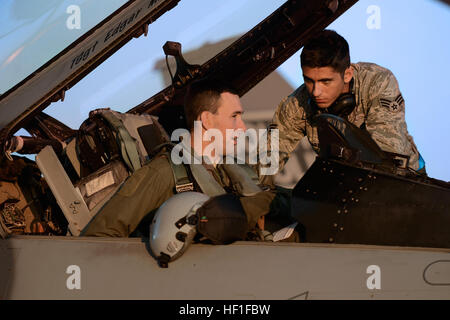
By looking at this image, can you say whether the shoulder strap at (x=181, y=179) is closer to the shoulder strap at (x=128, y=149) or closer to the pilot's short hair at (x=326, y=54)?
the shoulder strap at (x=128, y=149)

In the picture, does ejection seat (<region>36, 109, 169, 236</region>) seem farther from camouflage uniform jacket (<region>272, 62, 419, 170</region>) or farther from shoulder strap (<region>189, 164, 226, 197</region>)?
camouflage uniform jacket (<region>272, 62, 419, 170</region>)

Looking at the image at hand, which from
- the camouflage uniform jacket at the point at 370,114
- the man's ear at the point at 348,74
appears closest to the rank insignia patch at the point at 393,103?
the camouflage uniform jacket at the point at 370,114

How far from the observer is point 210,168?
219 cm

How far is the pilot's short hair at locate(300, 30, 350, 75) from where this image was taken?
90.1 inches

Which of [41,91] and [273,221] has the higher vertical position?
[41,91]

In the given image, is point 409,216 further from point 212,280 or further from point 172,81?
point 172,81

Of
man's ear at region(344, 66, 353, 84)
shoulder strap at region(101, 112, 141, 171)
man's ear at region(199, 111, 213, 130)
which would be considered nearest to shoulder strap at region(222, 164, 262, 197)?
man's ear at region(199, 111, 213, 130)

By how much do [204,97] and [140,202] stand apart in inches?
24.3

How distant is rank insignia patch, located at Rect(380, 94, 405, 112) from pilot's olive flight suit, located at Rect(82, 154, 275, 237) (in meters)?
0.62

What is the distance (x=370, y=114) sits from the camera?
2.28 metres

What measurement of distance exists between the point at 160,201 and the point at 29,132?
2.08 ft

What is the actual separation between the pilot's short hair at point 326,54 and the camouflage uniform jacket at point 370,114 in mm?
121

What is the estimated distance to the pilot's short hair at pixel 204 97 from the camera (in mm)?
2332
